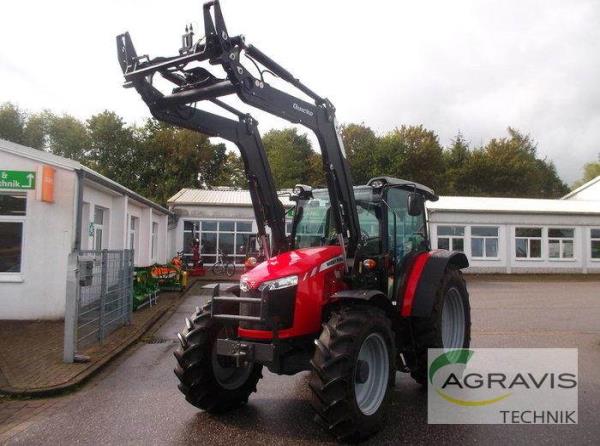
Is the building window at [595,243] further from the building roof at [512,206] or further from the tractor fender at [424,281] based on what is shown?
the tractor fender at [424,281]

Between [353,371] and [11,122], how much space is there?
48.2m

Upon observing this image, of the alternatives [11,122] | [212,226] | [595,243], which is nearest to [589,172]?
[595,243]

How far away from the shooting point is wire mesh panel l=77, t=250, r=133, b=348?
8.20 m

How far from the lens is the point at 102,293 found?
9.17 metres

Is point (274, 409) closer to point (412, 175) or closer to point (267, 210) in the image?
point (267, 210)

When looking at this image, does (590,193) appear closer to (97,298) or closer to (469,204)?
(469,204)

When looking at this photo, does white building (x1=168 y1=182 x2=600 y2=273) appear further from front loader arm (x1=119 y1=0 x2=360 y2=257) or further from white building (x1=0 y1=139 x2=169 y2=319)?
front loader arm (x1=119 y1=0 x2=360 y2=257)

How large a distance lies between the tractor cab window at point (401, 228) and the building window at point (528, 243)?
22840 millimetres

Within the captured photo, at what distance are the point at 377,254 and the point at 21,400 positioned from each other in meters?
4.44

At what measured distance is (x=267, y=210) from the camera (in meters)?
5.79

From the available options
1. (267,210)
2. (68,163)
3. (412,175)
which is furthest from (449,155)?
(267,210)

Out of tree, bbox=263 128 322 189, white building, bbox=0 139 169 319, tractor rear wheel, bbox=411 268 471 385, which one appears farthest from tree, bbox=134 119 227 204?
tractor rear wheel, bbox=411 268 471 385

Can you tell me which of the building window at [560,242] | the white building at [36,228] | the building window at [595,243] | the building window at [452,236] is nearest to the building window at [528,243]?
the building window at [560,242]

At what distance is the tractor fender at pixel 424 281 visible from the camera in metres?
5.79
